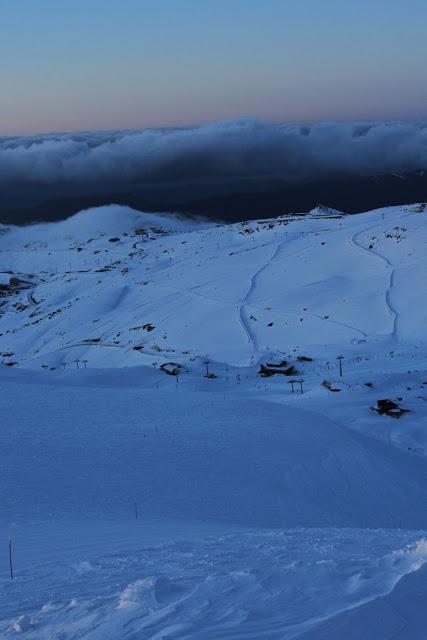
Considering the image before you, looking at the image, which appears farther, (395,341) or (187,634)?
(395,341)

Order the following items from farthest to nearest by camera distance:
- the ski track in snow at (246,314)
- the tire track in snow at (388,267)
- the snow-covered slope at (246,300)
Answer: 1. the snow-covered slope at (246,300)
2. the tire track in snow at (388,267)
3. the ski track in snow at (246,314)

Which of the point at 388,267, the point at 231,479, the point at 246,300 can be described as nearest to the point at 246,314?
the point at 246,300

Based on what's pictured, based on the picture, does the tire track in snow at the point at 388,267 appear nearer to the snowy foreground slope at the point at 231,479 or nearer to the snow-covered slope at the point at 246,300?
the snow-covered slope at the point at 246,300

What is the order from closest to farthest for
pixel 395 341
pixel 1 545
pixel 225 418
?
pixel 1 545 < pixel 225 418 < pixel 395 341

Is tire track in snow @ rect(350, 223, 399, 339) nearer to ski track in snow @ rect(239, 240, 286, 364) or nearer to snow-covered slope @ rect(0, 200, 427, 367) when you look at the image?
snow-covered slope @ rect(0, 200, 427, 367)

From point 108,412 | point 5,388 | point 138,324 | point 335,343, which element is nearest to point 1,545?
point 108,412

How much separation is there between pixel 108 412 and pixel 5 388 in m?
3.30

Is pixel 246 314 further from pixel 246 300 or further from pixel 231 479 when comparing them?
pixel 231 479

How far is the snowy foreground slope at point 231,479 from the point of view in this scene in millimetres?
4805

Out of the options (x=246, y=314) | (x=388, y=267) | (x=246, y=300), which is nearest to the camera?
(x=246, y=314)

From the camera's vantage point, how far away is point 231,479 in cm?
1236

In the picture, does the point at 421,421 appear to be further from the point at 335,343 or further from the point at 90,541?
the point at 335,343

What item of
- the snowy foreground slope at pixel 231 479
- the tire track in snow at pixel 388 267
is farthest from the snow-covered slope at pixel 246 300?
the snowy foreground slope at pixel 231 479

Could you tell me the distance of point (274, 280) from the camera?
4853 centimetres
